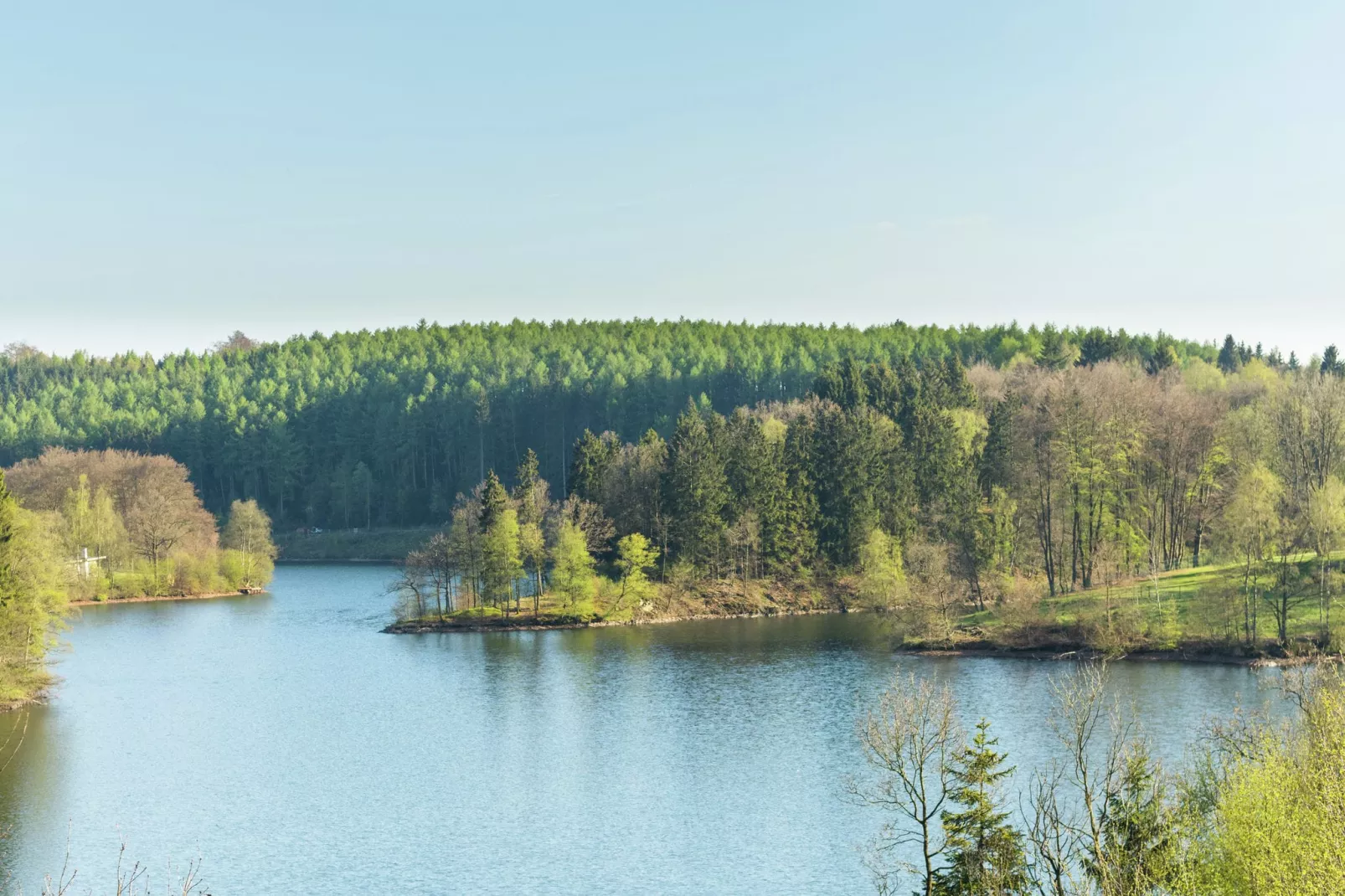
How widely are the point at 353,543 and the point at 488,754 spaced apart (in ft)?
418

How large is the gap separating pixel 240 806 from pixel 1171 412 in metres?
75.7

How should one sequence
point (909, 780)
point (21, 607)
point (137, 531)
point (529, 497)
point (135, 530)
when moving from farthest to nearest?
point (135, 530)
point (137, 531)
point (529, 497)
point (21, 607)
point (909, 780)

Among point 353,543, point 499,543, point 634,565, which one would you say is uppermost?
point 499,543

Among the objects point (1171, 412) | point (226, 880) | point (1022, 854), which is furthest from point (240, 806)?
point (1171, 412)

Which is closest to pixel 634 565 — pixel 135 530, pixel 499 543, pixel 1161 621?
pixel 499 543

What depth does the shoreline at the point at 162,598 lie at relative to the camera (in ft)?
426

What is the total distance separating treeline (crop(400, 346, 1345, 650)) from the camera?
82.4 metres

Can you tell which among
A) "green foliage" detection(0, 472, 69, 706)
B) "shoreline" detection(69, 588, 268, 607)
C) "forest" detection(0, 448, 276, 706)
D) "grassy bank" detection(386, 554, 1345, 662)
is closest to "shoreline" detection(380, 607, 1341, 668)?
"grassy bank" detection(386, 554, 1345, 662)

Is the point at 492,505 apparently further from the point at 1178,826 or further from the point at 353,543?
the point at 353,543

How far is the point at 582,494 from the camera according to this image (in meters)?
121

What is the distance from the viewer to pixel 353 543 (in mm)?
186500

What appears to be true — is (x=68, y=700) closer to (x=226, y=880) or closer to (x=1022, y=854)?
(x=226, y=880)

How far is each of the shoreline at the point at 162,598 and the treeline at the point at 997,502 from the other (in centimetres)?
3292

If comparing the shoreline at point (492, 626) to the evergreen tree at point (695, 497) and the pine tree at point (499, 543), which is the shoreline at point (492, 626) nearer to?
the pine tree at point (499, 543)
